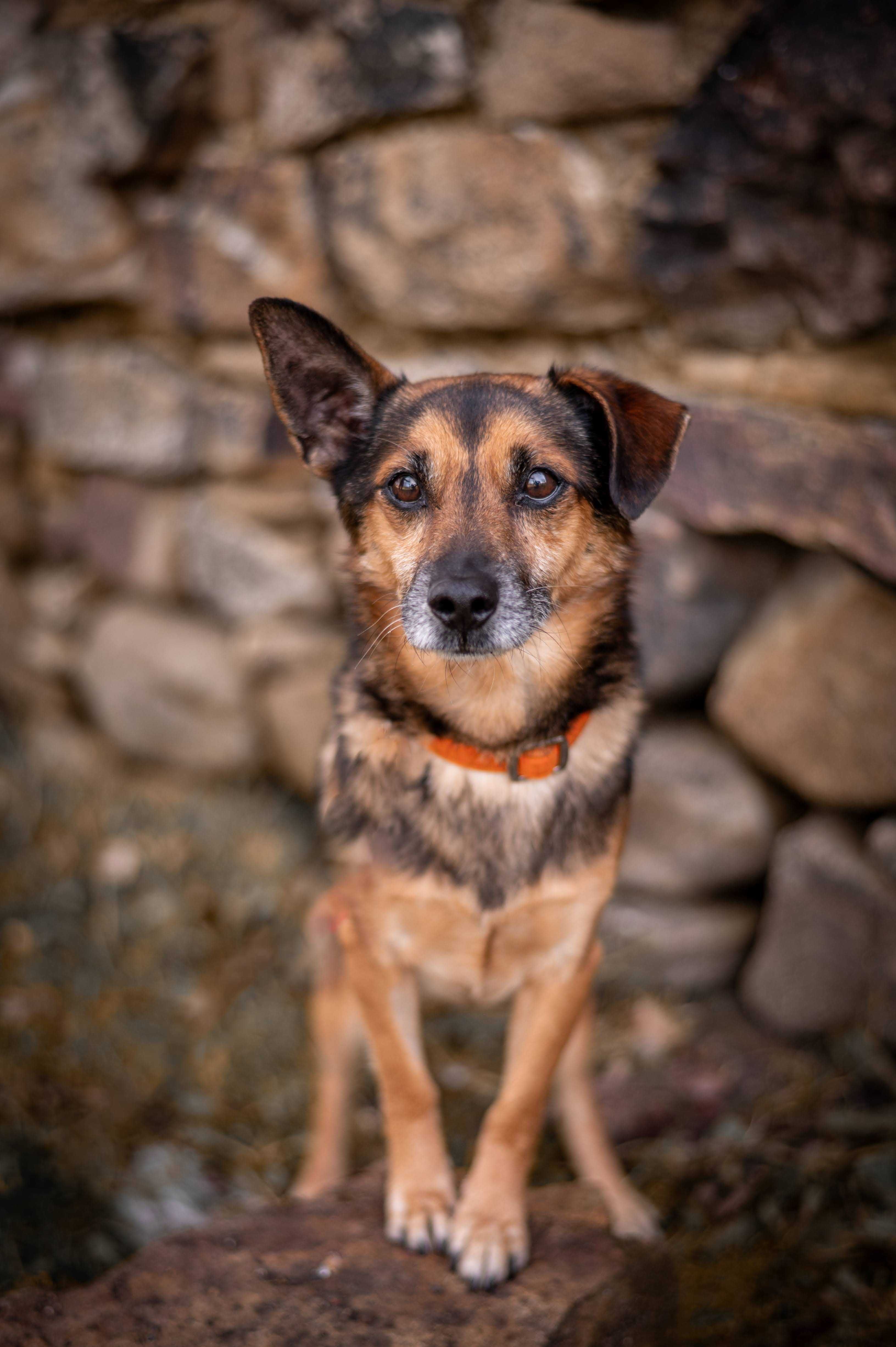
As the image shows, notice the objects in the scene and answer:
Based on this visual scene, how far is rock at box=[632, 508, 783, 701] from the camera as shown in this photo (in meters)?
2.66

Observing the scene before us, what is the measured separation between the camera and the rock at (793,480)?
7.11 ft

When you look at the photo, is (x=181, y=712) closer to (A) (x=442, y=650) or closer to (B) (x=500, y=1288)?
(A) (x=442, y=650)

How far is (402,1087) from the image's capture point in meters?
1.93

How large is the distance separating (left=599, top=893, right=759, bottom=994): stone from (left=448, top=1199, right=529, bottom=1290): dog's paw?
1.24 metres

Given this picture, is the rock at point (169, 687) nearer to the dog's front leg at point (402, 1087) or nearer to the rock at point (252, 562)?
the rock at point (252, 562)

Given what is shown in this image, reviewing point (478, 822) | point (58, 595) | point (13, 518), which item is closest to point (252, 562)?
point (58, 595)

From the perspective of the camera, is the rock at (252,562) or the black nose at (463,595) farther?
the rock at (252,562)

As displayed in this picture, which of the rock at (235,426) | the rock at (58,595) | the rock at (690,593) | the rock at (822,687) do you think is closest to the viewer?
the rock at (822,687)

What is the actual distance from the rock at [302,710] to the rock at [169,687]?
0.38 feet

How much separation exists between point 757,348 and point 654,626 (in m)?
0.83

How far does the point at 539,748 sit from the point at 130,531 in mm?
2258

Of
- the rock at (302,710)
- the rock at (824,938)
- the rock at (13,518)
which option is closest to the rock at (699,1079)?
the rock at (824,938)

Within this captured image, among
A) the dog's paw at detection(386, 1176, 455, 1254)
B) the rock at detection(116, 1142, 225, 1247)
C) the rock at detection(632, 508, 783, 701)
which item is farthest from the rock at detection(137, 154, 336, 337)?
the rock at detection(116, 1142, 225, 1247)

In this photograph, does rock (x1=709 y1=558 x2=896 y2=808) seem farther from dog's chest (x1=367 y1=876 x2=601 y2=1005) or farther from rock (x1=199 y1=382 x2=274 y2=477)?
rock (x1=199 y1=382 x2=274 y2=477)
